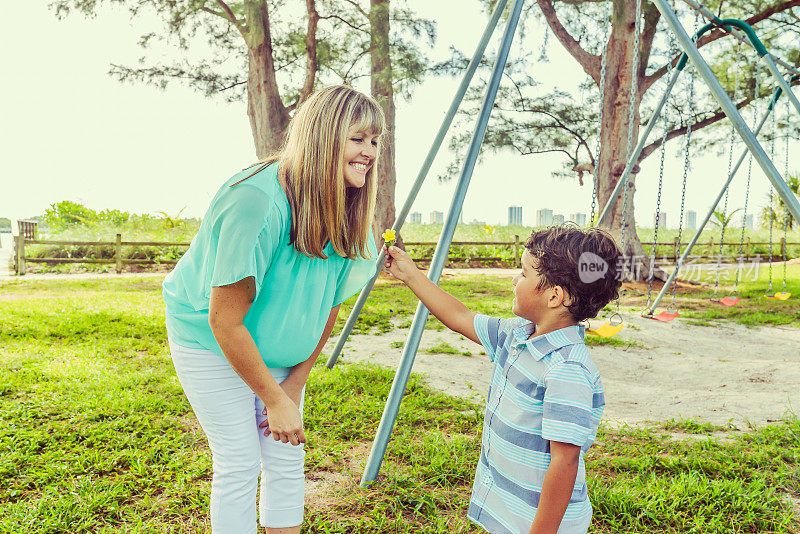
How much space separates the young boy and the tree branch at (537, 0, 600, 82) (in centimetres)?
1024

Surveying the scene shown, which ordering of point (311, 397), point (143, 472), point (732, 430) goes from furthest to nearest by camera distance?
1. point (311, 397)
2. point (732, 430)
3. point (143, 472)

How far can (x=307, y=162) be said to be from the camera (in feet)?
4.37

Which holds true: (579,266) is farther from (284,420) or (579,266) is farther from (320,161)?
(284,420)

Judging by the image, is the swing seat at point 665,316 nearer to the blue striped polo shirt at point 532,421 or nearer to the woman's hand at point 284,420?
the blue striped polo shirt at point 532,421

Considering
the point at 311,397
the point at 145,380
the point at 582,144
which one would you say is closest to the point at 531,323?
the point at 311,397

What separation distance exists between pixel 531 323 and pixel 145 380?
3.17 m

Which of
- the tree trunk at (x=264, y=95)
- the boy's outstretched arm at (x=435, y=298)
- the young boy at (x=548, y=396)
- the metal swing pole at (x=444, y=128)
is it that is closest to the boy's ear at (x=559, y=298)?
the young boy at (x=548, y=396)

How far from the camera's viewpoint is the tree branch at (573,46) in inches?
399

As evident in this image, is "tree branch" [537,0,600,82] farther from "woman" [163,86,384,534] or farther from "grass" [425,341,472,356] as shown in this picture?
"woman" [163,86,384,534]

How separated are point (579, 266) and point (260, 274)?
76 centimetres

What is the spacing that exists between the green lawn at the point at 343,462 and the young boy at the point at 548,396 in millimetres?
740

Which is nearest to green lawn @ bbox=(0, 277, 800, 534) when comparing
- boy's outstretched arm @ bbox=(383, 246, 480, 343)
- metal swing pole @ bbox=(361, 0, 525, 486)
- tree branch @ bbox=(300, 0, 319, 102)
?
metal swing pole @ bbox=(361, 0, 525, 486)

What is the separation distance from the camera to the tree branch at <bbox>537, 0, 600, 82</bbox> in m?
10.1

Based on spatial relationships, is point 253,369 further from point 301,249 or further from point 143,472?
point 143,472
